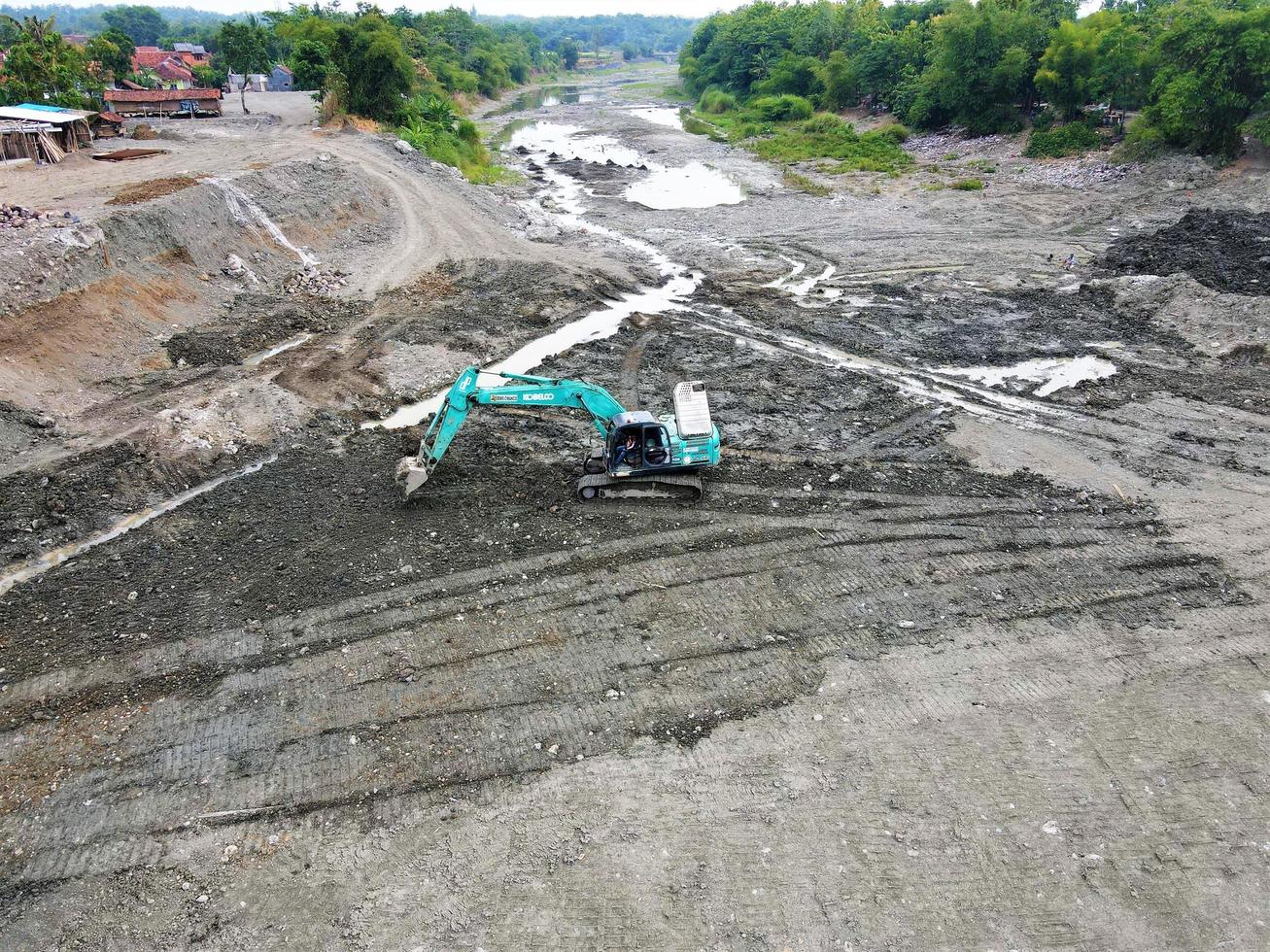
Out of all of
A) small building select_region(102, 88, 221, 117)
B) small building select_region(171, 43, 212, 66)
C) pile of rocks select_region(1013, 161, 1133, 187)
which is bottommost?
pile of rocks select_region(1013, 161, 1133, 187)

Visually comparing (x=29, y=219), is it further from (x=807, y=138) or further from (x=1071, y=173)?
(x=807, y=138)

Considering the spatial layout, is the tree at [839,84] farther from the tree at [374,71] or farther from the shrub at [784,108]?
the tree at [374,71]

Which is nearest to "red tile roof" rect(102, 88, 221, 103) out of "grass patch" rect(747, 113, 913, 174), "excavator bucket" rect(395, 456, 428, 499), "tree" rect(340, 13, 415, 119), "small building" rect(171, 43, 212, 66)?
"tree" rect(340, 13, 415, 119)

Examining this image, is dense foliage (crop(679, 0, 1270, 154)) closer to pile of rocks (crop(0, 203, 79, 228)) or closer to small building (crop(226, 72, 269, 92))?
small building (crop(226, 72, 269, 92))

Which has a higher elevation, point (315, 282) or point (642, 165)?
point (642, 165)

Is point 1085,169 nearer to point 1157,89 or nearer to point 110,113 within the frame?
point 1157,89

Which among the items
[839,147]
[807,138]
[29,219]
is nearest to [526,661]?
[29,219]
